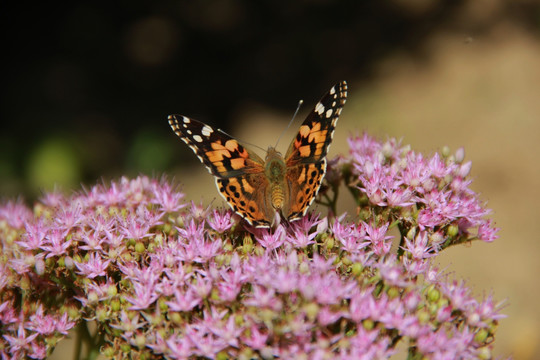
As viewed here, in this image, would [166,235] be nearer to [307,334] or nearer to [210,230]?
[210,230]

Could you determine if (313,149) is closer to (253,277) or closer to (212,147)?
(212,147)

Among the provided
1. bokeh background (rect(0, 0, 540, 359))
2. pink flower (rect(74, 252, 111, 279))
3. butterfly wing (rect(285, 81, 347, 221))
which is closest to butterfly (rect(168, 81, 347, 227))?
butterfly wing (rect(285, 81, 347, 221))

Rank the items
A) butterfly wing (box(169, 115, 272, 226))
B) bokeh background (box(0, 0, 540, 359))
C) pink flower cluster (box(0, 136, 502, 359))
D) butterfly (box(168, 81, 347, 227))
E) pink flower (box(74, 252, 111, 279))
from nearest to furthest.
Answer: pink flower cluster (box(0, 136, 502, 359)) < pink flower (box(74, 252, 111, 279)) < butterfly (box(168, 81, 347, 227)) < butterfly wing (box(169, 115, 272, 226)) < bokeh background (box(0, 0, 540, 359))

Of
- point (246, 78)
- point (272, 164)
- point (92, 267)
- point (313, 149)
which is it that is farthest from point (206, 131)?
point (246, 78)

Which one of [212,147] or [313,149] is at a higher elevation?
[313,149]

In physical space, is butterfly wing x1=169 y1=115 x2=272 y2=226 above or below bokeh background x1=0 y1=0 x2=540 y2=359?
below

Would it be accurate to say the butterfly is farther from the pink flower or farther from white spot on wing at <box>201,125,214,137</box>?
the pink flower

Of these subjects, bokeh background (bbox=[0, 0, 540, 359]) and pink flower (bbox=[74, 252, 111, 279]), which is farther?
bokeh background (bbox=[0, 0, 540, 359])
